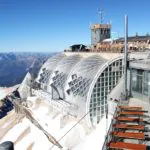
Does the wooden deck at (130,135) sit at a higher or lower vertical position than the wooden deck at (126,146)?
higher

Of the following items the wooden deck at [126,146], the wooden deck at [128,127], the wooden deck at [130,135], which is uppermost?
the wooden deck at [128,127]

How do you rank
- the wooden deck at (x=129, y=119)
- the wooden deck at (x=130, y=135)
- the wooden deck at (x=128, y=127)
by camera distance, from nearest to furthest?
the wooden deck at (x=130, y=135) < the wooden deck at (x=128, y=127) < the wooden deck at (x=129, y=119)

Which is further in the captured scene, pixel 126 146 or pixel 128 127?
pixel 128 127

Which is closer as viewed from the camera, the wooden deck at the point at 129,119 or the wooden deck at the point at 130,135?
the wooden deck at the point at 130,135

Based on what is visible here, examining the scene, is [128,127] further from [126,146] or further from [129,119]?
[126,146]

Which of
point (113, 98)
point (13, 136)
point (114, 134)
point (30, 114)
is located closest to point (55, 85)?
point (30, 114)

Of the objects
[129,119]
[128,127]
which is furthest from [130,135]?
[129,119]

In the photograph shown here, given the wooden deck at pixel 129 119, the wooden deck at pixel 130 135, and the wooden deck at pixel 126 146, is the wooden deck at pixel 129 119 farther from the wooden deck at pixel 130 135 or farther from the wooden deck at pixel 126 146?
the wooden deck at pixel 126 146

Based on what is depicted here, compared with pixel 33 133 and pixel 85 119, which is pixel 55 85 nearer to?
pixel 33 133

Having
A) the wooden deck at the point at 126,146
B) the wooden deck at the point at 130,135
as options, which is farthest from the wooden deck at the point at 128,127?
the wooden deck at the point at 126,146

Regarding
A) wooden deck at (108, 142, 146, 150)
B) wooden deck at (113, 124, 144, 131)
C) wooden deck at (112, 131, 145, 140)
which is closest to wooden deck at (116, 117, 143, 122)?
wooden deck at (113, 124, 144, 131)

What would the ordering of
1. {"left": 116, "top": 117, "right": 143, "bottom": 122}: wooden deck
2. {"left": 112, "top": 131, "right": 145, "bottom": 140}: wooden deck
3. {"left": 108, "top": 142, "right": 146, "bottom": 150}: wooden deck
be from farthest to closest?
{"left": 116, "top": 117, "right": 143, "bottom": 122}: wooden deck → {"left": 112, "top": 131, "right": 145, "bottom": 140}: wooden deck → {"left": 108, "top": 142, "right": 146, "bottom": 150}: wooden deck

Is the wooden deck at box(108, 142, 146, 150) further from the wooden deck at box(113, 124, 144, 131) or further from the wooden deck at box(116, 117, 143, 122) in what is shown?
the wooden deck at box(116, 117, 143, 122)

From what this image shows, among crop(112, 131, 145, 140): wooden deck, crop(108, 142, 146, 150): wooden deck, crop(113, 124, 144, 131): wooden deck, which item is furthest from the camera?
crop(113, 124, 144, 131): wooden deck
